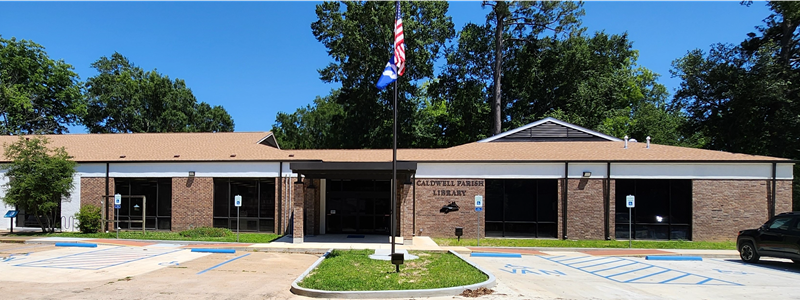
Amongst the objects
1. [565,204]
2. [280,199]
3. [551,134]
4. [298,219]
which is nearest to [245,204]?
[280,199]

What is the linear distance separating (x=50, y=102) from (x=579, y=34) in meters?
49.8

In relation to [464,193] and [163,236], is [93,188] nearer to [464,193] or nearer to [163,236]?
[163,236]

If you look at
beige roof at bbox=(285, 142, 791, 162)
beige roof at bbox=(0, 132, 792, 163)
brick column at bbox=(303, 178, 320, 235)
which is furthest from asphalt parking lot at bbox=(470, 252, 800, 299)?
brick column at bbox=(303, 178, 320, 235)

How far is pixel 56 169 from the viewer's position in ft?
76.3

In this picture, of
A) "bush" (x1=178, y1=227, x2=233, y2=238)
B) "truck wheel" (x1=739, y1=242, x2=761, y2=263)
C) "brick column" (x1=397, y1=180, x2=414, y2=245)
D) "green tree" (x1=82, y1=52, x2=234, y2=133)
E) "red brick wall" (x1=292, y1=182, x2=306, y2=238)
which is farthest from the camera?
"green tree" (x1=82, y1=52, x2=234, y2=133)

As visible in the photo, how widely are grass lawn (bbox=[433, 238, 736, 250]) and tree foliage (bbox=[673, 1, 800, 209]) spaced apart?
1542 cm

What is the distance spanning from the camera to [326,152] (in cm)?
2817

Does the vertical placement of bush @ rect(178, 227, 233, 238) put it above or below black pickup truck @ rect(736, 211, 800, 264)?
below

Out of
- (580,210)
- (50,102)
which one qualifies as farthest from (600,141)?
(50,102)

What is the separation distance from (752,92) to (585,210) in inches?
756

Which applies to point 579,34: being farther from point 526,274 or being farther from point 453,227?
point 526,274

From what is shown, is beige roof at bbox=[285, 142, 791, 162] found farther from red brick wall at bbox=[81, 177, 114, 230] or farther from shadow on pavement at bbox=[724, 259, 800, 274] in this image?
red brick wall at bbox=[81, 177, 114, 230]

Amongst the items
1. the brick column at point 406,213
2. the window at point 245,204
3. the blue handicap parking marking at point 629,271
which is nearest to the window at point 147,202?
the window at point 245,204

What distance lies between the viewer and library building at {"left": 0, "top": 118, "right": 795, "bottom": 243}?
21.8 meters
